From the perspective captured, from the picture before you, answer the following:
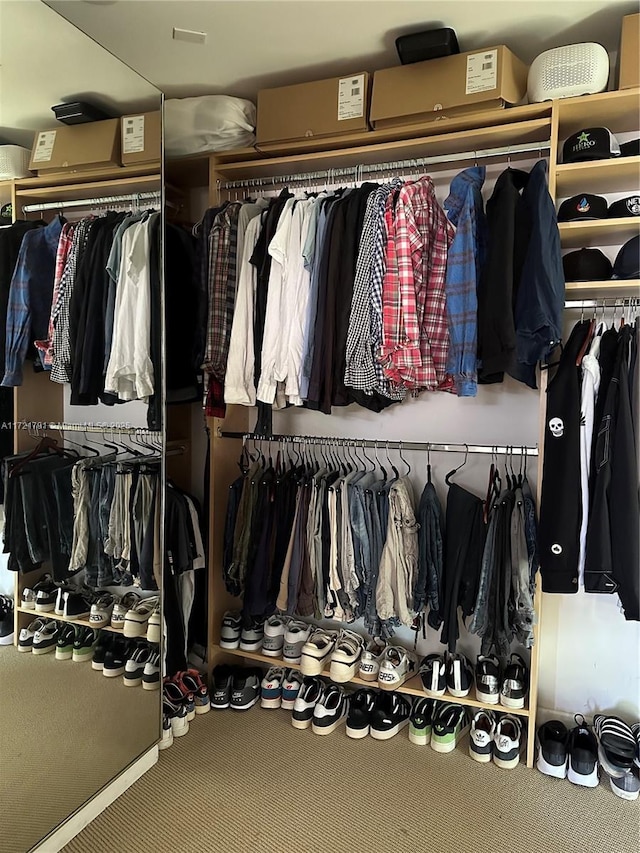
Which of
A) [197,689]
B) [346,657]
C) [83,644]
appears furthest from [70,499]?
[346,657]

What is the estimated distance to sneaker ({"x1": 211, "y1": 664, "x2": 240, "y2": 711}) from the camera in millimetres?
2633

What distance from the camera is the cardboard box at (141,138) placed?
2029mm

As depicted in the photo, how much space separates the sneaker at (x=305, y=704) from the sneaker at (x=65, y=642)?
3.28ft

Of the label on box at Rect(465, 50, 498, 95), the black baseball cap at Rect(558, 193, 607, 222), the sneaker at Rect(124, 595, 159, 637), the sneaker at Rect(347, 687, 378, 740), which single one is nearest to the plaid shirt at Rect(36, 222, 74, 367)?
the sneaker at Rect(124, 595, 159, 637)

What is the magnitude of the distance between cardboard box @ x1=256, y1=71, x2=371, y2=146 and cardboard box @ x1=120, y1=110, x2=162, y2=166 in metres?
0.49

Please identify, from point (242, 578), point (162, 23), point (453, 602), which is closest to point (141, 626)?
point (242, 578)

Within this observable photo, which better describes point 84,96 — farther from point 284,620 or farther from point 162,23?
point 284,620

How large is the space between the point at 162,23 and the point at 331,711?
2.64m

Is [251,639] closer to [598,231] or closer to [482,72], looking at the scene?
[598,231]

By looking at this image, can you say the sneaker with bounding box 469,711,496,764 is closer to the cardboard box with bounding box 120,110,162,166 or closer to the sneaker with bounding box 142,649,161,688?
the sneaker with bounding box 142,649,161,688

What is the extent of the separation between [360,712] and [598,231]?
205 centimetres

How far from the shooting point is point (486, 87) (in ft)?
6.95

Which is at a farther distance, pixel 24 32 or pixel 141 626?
pixel 141 626

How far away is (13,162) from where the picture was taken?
161 cm
